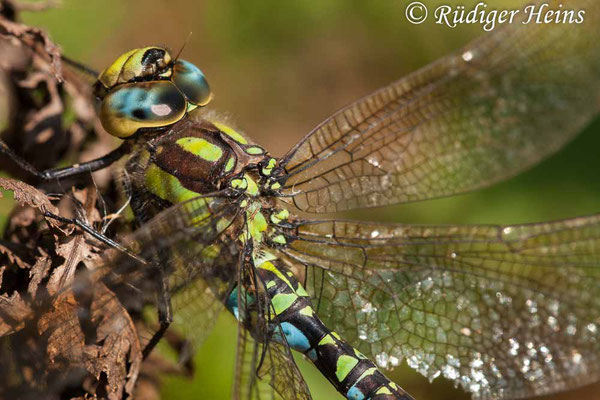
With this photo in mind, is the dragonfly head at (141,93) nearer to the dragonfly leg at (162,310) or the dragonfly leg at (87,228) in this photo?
the dragonfly leg at (87,228)

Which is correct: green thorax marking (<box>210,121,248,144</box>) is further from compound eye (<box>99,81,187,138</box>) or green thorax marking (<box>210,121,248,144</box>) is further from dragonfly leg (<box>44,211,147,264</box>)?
dragonfly leg (<box>44,211,147,264</box>)

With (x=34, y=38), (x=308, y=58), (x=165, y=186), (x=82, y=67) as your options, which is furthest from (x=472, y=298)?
(x=308, y=58)

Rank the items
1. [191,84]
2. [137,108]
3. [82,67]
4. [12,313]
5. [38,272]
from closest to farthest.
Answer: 1. [12,313]
2. [38,272]
3. [137,108]
4. [191,84]
5. [82,67]

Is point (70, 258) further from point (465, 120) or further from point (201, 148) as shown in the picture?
point (465, 120)

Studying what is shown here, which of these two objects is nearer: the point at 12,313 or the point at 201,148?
the point at 12,313

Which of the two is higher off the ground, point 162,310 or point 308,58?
point 308,58

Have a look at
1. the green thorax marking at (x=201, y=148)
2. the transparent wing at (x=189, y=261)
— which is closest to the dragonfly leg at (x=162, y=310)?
the transparent wing at (x=189, y=261)
